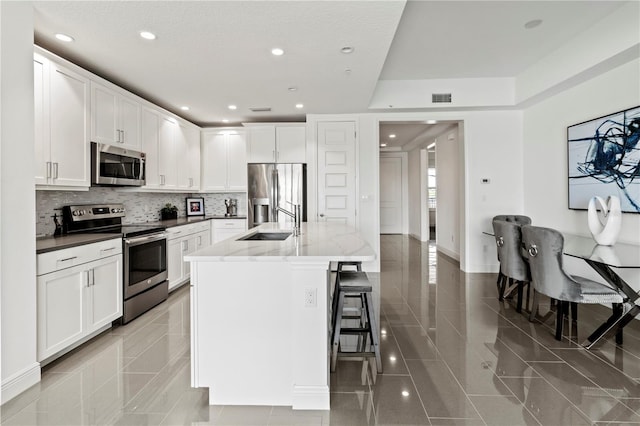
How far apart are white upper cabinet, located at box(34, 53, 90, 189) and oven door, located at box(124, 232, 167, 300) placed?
724 millimetres

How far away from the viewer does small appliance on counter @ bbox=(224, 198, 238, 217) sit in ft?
18.8

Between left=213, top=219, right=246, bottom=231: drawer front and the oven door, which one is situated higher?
left=213, top=219, right=246, bottom=231: drawer front

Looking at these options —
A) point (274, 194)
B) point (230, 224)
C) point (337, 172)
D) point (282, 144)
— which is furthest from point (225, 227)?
point (337, 172)

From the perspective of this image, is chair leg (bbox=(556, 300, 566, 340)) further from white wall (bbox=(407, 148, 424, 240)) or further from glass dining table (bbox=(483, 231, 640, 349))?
white wall (bbox=(407, 148, 424, 240))

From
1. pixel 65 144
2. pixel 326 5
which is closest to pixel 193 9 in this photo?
pixel 326 5

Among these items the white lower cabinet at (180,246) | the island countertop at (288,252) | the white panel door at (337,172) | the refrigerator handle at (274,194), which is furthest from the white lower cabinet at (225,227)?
the island countertop at (288,252)

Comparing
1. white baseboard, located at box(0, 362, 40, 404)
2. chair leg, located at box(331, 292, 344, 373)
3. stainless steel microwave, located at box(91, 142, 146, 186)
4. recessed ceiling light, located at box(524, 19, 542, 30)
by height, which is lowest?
white baseboard, located at box(0, 362, 40, 404)

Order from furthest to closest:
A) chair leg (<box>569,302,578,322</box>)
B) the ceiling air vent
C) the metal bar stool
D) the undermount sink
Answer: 1. the ceiling air vent
2. chair leg (<box>569,302,578,322</box>)
3. the undermount sink
4. the metal bar stool

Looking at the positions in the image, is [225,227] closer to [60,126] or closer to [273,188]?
[273,188]

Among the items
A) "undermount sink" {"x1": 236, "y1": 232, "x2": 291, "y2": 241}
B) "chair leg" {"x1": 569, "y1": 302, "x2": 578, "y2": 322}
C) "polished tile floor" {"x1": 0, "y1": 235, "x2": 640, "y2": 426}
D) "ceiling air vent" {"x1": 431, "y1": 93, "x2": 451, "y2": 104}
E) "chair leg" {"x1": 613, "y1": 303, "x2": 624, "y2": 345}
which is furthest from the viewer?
"ceiling air vent" {"x1": 431, "y1": 93, "x2": 451, "y2": 104}

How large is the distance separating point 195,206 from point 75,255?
10.4 feet

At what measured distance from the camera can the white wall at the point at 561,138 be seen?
10.4 feet

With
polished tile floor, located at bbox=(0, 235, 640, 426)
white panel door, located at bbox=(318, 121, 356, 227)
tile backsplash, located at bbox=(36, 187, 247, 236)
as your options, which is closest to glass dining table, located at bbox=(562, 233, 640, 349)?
polished tile floor, located at bbox=(0, 235, 640, 426)

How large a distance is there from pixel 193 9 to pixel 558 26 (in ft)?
11.3
